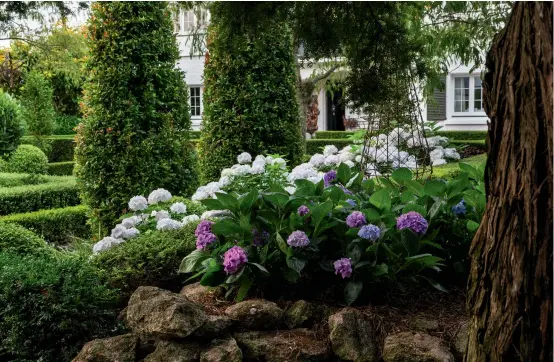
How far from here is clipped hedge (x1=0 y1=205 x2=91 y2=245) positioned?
30.5 ft

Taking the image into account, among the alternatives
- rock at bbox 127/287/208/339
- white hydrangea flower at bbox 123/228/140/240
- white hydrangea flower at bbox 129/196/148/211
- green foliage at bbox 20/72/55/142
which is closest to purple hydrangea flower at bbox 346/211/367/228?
rock at bbox 127/287/208/339

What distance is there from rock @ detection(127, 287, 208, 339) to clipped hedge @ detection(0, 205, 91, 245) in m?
5.96

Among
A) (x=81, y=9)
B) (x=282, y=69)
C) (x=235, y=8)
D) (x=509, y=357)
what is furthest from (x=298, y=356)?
(x=282, y=69)

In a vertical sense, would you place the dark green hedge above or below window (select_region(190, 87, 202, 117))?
below

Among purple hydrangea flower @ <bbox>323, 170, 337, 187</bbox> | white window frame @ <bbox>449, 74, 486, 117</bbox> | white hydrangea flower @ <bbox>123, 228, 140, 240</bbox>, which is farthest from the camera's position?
white window frame @ <bbox>449, 74, 486, 117</bbox>

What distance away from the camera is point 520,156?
7.68ft

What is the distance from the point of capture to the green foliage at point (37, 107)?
20.8 metres

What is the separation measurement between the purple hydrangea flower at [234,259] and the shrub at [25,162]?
1197 centimetres

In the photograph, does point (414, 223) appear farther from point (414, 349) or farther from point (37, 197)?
point (37, 197)

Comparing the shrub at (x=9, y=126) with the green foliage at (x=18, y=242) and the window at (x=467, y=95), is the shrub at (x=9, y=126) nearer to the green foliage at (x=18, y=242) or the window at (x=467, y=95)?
the green foliage at (x=18, y=242)

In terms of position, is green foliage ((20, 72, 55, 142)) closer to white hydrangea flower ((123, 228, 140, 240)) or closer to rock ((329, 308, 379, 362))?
white hydrangea flower ((123, 228, 140, 240))

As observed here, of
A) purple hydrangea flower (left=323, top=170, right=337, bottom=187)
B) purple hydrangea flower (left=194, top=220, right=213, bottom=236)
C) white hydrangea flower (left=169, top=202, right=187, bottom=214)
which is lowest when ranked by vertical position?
white hydrangea flower (left=169, top=202, right=187, bottom=214)

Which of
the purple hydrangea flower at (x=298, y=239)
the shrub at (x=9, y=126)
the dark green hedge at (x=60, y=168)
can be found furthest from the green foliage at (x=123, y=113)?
the dark green hedge at (x=60, y=168)

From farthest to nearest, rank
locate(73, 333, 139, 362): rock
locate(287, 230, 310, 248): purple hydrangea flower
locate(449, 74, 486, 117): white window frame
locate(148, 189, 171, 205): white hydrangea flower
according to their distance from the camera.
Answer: locate(449, 74, 486, 117): white window frame → locate(148, 189, 171, 205): white hydrangea flower → locate(287, 230, 310, 248): purple hydrangea flower → locate(73, 333, 139, 362): rock
